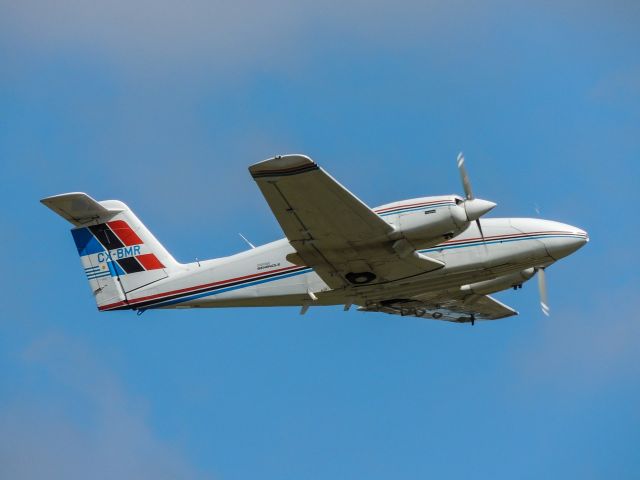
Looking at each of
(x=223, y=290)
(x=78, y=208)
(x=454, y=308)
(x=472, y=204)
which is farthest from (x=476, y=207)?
(x=78, y=208)

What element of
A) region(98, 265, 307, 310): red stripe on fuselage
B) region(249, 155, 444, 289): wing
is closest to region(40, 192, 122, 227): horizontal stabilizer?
region(98, 265, 307, 310): red stripe on fuselage

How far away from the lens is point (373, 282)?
36.6 metres

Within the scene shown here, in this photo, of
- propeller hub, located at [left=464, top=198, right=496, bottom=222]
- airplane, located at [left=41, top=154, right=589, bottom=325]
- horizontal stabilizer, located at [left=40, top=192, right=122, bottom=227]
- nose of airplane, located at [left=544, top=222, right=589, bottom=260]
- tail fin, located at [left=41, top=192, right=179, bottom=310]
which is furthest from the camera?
tail fin, located at [left=41, top=192, right=179, bottom=310]

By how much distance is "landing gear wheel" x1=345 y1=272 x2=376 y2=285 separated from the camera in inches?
1415

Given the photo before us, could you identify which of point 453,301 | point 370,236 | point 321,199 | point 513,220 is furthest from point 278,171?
point 453,301

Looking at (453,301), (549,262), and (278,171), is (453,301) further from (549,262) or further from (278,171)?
(278,171)

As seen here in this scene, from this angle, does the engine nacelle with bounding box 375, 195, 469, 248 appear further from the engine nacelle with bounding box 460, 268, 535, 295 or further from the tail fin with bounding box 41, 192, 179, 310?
the tail fin with bounding box 41, 192, 179, 310

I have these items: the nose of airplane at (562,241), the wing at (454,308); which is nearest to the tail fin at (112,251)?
the wing at (454,308)

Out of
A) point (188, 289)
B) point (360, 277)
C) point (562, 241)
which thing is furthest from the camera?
point (188, 289)

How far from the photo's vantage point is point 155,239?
4075 centimetres

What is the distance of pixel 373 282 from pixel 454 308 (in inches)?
261

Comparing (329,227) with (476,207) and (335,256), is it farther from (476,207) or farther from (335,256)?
(476,207)

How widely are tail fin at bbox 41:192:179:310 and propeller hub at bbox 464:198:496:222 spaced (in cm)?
1180

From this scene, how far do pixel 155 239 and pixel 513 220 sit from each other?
45.3 ft
